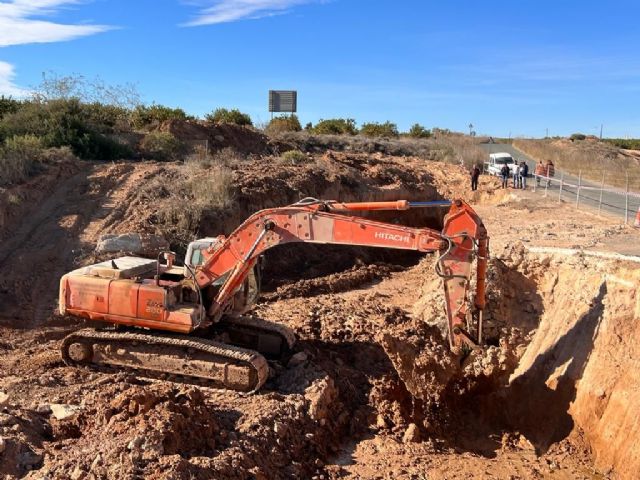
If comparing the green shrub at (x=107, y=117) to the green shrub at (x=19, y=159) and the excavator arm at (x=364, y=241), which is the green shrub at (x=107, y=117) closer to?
the green shrub at (x=19, y=159)

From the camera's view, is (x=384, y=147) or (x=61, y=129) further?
(x=384, y=147)

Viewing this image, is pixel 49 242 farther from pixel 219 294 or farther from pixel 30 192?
pixel 219 294

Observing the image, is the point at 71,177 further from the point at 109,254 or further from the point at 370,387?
the point at 370,387

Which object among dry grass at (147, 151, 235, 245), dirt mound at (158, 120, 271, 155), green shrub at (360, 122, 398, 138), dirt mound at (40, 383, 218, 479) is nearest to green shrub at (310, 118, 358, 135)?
green shrub at (360, 122, 398, 138)

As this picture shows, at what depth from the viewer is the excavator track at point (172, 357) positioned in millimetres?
8648

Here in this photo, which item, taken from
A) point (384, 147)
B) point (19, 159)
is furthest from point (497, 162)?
point (19, 159)

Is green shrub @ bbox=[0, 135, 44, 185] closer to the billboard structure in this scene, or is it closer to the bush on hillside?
the bush on hillside

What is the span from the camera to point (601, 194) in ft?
63.7

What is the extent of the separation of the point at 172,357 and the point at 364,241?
11.0 feet

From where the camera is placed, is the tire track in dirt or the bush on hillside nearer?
the tire track in dirt

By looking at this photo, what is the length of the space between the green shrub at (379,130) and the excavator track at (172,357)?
41.8 metres

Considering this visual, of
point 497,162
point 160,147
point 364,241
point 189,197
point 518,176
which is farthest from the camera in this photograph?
point 497,162

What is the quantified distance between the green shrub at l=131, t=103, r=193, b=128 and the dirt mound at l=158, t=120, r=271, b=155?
99cm

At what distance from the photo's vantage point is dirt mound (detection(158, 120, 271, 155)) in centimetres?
2861
